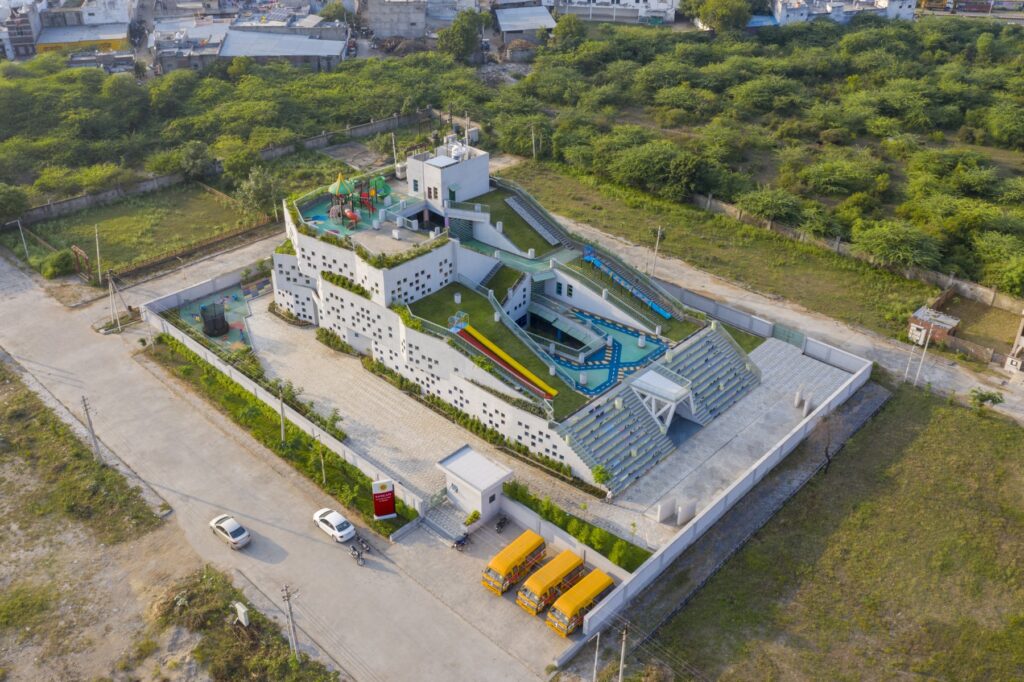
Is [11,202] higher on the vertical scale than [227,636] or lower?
higher

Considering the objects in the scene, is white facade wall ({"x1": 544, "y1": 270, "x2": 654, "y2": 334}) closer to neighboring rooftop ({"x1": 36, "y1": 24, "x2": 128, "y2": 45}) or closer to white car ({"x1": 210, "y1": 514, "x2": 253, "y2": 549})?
white car ({"x1": 210, "y1": 514, "x2": 253, "y2": 549})

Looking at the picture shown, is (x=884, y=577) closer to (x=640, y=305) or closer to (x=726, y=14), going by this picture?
(x=640, y=305)

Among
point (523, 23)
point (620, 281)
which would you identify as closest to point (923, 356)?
point (620, 281)

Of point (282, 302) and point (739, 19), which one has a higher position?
point (739, 19)

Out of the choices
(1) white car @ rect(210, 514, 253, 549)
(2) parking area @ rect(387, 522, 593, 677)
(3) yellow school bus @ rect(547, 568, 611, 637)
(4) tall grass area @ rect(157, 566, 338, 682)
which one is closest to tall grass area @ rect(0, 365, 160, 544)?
(1) white car @ rect(210, 514, 253, 549)

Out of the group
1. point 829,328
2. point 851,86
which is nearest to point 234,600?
point 829,328

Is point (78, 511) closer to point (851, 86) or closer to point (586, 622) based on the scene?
point (586, 622)
